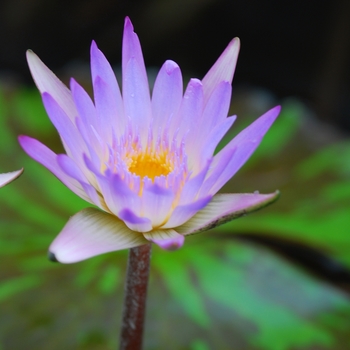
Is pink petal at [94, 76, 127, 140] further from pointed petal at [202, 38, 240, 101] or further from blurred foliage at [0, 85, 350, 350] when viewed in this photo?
blurred foliage at [0, 85, 350, 350]

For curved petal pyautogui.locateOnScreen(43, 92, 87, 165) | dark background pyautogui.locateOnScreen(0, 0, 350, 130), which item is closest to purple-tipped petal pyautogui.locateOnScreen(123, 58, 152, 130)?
curved petal pyautogui.locateOnScreen(43, 92, 87, 165)

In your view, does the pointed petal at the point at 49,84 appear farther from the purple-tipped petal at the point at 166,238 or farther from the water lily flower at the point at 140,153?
the purple-tipped petal at the point at 166,238

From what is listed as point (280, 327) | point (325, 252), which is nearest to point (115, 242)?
point (280, 327)

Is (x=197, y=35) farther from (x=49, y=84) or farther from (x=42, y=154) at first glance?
(x=42, y=154)

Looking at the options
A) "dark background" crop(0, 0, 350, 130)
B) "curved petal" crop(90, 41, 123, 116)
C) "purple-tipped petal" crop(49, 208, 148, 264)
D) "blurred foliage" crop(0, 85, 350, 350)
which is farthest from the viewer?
"dark background" crop(0, 0, 350, 130)

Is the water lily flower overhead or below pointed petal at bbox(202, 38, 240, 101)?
below

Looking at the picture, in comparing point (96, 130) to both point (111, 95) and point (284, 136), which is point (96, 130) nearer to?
point (111, 95)

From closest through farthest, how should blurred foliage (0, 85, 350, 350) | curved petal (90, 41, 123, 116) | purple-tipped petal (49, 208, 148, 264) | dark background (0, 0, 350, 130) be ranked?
purple-tipped petal (49, 208, 148, 264)
curved petal (90, 41, 123, 116)
blurred foliage (0, 85, 350, 350)
dark background (0, 0, 350, 130)
